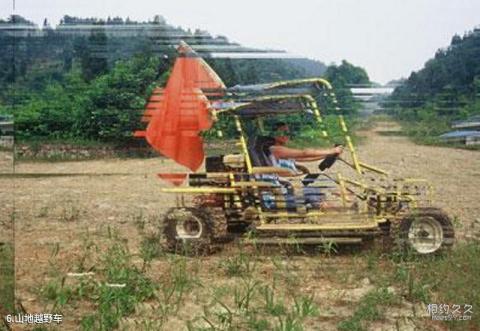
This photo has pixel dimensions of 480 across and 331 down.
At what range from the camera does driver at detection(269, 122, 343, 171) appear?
16.2ft

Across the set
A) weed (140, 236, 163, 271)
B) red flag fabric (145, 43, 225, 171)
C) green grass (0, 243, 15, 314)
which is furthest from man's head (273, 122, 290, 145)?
green grass (0, 243, 15, 314)

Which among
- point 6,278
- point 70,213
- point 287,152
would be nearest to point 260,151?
point 287,152

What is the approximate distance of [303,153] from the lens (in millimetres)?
4957

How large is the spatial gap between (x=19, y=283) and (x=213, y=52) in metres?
1.90

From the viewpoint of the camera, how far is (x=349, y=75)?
4.81 metres

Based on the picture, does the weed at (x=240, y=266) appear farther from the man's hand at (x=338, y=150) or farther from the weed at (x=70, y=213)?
the weed at (x=70, y=213)

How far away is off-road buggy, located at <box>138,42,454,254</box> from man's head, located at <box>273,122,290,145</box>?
1.9 inches

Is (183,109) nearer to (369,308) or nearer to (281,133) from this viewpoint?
(281,133)

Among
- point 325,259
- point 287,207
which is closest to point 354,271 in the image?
point 325,259

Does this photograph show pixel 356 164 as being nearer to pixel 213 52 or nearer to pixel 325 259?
pixel 325 259

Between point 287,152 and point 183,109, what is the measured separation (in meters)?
0.68

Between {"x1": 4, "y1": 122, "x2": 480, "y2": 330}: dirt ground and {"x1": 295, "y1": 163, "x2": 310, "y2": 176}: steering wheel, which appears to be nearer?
{"x1": 4, "y1": 122, "x2": 480, "y2": 330}: dirt ground

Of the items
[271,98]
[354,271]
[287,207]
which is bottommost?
[354,271]

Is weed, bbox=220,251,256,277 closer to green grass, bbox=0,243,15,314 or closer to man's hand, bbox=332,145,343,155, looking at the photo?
man's hand, bbox=332,145,343,155
